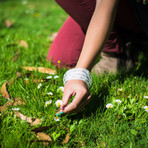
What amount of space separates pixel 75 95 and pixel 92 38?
0.32m

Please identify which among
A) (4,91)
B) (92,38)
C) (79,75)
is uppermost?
(92,38)

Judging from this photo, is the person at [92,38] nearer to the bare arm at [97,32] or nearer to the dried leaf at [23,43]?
the bare arm at [97,32]

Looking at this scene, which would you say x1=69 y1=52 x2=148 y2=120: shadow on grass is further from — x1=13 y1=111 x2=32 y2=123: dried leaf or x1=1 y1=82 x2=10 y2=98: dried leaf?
x1=1 y1=82 x2=10 y2=98: dried leaf

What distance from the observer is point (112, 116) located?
111 centimetres

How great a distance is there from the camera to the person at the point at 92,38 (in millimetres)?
1050

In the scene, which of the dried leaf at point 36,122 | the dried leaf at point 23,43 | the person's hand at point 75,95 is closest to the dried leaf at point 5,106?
the dried leaf at point 36,122

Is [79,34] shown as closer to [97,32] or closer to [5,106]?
[97,32]

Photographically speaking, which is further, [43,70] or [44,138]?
[43,70]

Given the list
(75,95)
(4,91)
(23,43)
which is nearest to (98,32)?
(75,95)

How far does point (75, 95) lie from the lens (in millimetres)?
1003

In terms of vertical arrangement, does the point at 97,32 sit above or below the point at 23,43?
above

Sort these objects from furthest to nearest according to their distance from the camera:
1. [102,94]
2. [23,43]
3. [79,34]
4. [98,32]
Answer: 1. [23,43]
2. [79,34]
3. [102,94]
4. [98,32]

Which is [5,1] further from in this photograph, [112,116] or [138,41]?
[112,116]

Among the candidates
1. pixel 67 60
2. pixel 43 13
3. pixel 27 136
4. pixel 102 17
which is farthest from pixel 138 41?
pixel 43 13
